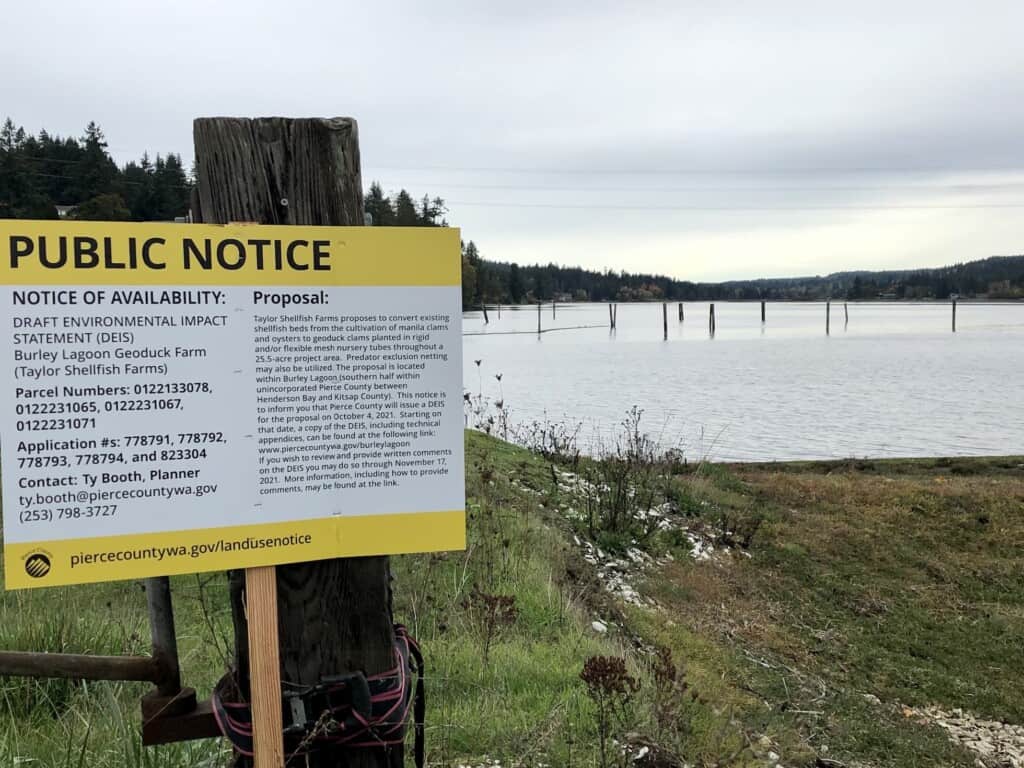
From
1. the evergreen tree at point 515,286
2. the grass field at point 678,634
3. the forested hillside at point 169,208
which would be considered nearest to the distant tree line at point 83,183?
the forested hillside at point 169,208

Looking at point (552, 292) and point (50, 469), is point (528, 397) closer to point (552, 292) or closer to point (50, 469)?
point (50, 469)

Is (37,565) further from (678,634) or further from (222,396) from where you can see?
(678,634)

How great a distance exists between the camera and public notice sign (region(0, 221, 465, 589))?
1857 millimetres

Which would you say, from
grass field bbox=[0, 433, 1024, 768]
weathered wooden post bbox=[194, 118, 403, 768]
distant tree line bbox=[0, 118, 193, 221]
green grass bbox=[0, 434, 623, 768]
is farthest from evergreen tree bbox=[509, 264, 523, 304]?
weathered wooden post bbox=[194, 118, 403, 768]

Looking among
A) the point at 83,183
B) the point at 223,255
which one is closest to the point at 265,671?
the point at 223,255

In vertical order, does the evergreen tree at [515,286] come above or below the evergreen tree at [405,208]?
below

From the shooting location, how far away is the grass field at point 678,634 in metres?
3.62

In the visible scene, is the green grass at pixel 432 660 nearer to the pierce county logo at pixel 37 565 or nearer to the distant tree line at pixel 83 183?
the pierce county logo at pixel 37 565

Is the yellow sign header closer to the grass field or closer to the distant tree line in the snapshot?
the grass field

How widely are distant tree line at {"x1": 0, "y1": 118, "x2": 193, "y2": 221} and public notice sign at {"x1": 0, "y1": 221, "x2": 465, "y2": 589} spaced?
5977cm

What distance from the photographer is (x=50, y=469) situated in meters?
1.86

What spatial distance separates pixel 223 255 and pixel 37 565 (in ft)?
2.84

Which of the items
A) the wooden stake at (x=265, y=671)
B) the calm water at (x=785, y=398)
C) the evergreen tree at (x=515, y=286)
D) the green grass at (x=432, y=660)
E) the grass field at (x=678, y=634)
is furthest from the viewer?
the evergreen tree at (x=515, y=286)

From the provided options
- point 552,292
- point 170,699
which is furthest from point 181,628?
point 552,292
